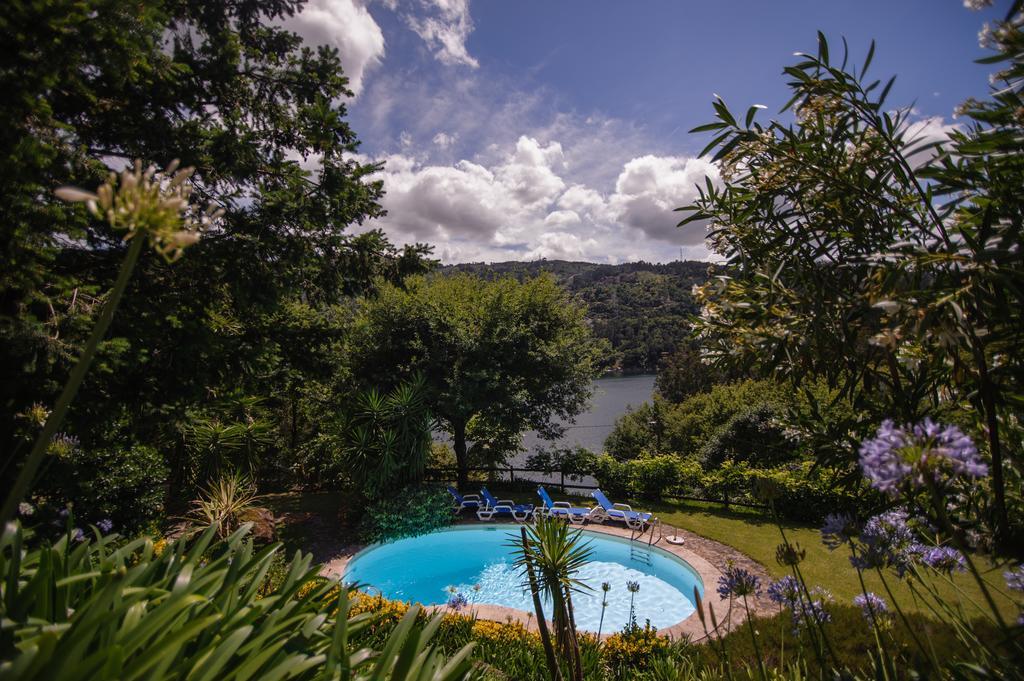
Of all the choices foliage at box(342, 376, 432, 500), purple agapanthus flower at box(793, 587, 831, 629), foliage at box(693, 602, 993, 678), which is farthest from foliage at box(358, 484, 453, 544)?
purple agapanthus flower at box(793, 587, 831, 629)

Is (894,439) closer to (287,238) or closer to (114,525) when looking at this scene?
(287,238)

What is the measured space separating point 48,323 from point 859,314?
244 inches

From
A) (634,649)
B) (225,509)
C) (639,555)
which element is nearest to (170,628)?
(634,649)

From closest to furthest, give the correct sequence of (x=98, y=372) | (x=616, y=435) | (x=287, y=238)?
(x=98, y=372), (x=287, y=238), (x=616, y=435)

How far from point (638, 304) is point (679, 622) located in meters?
91.6

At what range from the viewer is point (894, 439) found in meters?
1.27

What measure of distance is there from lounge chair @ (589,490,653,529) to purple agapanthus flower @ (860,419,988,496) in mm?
10541

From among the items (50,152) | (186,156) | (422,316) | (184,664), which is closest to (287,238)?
(186,156)

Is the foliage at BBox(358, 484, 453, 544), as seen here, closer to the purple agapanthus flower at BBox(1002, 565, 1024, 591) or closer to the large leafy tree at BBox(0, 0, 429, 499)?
the large leafy tree at BBox(0, 0, 429, 499)

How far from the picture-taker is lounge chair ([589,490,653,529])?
11.0m

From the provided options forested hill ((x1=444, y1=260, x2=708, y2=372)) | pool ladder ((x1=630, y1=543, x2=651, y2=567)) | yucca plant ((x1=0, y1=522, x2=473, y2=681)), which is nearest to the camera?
yucca plant ((x1=0, y1=522, x2=473, y2=681))

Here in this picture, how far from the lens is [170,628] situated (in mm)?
1409

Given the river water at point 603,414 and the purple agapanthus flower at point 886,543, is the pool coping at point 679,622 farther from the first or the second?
the river water at point 603,414

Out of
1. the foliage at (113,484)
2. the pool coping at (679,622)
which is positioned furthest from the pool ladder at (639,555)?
the foliage at (113,484)
